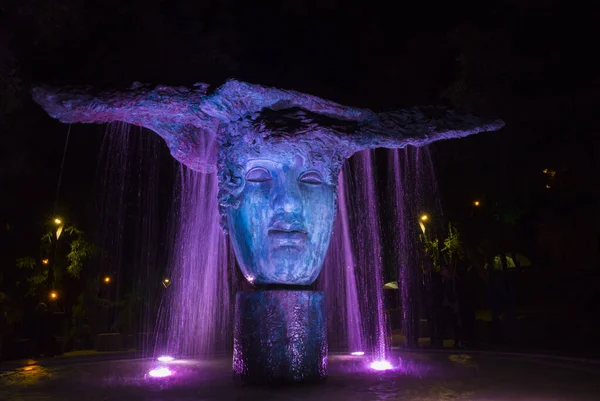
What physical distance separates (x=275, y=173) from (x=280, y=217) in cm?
52

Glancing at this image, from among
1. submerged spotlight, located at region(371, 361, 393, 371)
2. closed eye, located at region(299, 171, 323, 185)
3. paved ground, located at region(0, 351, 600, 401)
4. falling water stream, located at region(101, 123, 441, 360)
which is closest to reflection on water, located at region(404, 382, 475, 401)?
paved ground, located at region(0, 351, 600, 401)

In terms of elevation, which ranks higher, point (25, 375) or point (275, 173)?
point (275, 173)

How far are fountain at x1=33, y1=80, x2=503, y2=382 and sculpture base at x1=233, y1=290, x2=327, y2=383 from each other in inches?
0.4

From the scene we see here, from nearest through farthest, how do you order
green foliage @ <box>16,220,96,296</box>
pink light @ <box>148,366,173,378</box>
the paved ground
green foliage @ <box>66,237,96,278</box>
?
the paved ground < pink light @ <box>148,366,173,378</box> < green foliage @ <box>16,220,96,296</box> < green foliage @ <box>66,237,96,278</box>

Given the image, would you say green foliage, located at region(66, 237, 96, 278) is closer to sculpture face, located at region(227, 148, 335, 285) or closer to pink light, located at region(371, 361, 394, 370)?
pink light, located at region(371, 361, 394, 370)

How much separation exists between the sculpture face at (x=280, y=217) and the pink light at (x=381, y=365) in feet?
5.98

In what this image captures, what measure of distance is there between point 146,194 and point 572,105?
1440 cm

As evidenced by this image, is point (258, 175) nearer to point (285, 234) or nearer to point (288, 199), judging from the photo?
point (288, 199)

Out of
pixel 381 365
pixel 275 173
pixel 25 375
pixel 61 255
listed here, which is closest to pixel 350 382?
pixel 381 365

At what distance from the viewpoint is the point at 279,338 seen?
18.8 feet

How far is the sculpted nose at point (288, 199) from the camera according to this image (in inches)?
233

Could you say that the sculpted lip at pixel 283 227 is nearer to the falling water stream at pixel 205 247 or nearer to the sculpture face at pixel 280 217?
the sculpture face at pixel 280 217

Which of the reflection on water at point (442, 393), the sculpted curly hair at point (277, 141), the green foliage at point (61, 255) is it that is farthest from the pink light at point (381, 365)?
the green foliage at point (61, 255)

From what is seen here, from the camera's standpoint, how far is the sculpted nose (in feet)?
19.4
